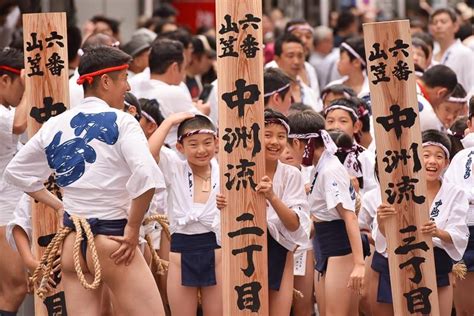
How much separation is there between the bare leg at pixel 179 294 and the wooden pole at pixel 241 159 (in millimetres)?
817

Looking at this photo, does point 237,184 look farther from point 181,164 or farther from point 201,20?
point 201,20

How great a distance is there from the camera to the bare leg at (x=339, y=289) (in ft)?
33.5

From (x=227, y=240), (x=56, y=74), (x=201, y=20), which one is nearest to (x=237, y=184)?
(x=227, y=240)

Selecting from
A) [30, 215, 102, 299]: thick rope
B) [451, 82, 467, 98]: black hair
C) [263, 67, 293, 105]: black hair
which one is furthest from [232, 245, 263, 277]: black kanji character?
[451, 82, 467, 98]: black hair

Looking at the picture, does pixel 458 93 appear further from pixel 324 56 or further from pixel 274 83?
pixel 324 56

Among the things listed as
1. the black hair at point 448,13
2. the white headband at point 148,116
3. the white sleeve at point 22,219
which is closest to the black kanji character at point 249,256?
the white sleeve at point 22,219

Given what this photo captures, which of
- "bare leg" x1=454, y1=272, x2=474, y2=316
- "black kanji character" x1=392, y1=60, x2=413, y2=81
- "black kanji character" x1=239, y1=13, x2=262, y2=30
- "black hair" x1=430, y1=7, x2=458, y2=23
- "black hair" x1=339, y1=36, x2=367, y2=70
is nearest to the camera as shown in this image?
"black kanji character" x1=392, y1=60, x2=413, y2=81

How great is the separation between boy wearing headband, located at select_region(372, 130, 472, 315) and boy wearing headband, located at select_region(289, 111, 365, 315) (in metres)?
0.19

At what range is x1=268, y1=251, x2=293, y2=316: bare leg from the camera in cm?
1000

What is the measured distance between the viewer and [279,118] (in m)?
10.1

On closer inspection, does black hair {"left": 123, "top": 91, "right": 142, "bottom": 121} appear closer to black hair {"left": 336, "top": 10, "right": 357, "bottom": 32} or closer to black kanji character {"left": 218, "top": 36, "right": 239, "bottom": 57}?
black kanji character {"left": 218, "top": 36, "right": 239, "bottom": 57}

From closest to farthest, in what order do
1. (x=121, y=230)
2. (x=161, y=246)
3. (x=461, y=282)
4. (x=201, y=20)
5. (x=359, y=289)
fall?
1. (x=121, y=230)
2. (x=359, y=289)
3. (x=461, y=282)
4. (x=161, y=246)
5. (x=201, y=20)

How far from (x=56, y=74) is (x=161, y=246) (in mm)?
2098

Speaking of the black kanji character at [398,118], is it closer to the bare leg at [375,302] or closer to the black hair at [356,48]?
the bare leg at [375,302]
